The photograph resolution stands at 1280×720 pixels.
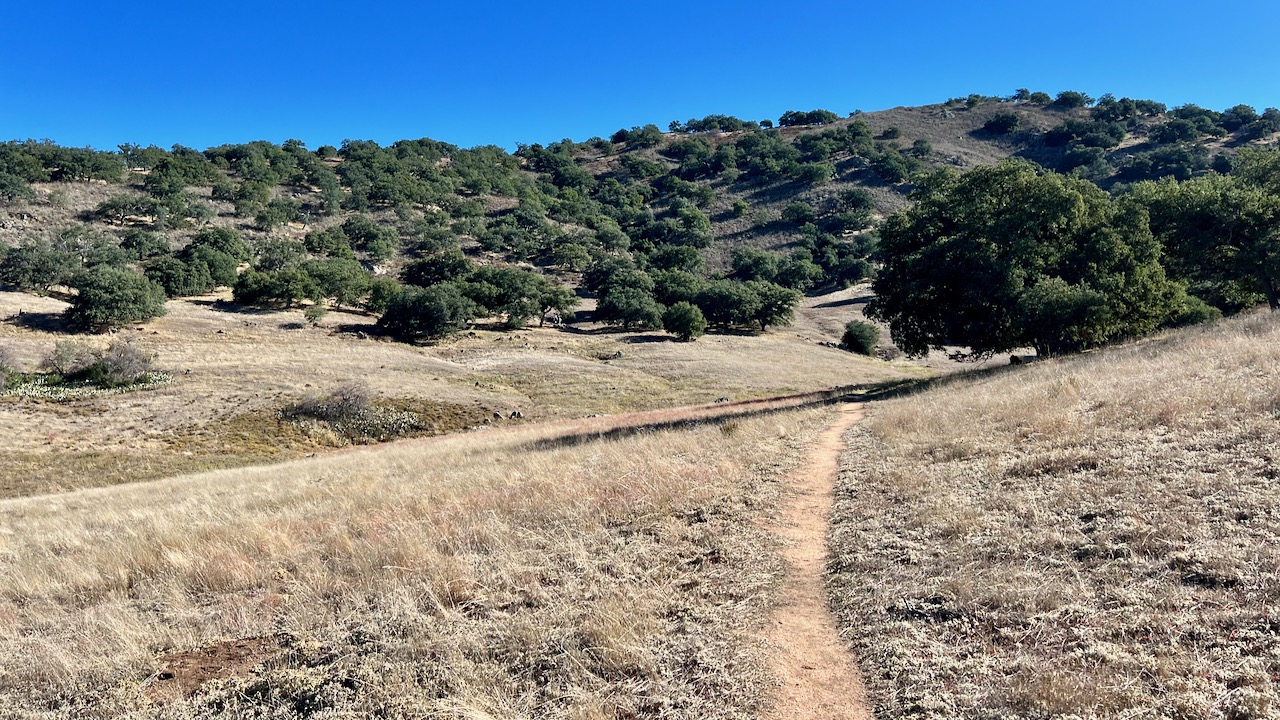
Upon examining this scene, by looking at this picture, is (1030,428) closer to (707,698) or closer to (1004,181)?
(707,698)

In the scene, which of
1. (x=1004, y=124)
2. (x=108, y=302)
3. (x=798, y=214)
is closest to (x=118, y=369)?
(x=108, y=302)

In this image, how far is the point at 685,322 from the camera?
70938 millimetres

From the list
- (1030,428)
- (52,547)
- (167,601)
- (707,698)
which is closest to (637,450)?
(1030,428)

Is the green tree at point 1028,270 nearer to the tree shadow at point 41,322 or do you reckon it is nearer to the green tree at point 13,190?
the tree shadow at point 41,322

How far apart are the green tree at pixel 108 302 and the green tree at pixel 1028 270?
6188 centimetres

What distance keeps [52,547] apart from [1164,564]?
17.2 m

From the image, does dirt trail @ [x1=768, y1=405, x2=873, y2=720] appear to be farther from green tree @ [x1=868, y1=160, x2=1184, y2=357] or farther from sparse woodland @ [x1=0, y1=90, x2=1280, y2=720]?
green tree @ [x1=868, y1=160, x2=1184, y2=357]

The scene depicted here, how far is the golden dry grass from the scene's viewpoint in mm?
30594

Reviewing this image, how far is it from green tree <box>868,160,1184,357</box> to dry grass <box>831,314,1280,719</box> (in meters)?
16.6

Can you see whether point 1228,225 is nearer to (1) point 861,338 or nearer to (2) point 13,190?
(1) point 861,338

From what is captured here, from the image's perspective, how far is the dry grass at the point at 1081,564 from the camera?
369 centimetres

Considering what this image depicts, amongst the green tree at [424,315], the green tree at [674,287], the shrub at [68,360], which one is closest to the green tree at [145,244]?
the green tree at [424,315]

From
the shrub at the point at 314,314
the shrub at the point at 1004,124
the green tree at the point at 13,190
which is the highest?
the shrub at the point at 1004,124

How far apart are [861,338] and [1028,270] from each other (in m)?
48.5
